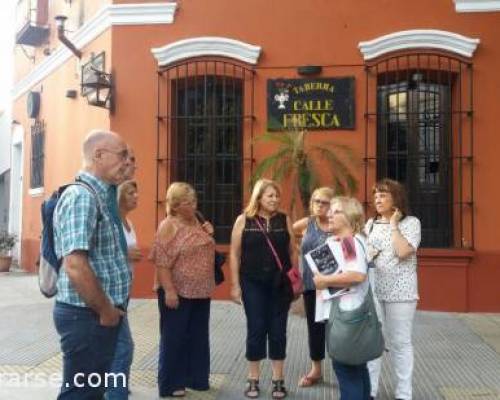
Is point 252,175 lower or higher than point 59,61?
lower

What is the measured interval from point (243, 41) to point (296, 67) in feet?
2.80

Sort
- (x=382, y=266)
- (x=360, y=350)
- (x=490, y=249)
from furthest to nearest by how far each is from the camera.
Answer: (x=490, y=249) → (x=382, y=266) → (x=360, y=350)

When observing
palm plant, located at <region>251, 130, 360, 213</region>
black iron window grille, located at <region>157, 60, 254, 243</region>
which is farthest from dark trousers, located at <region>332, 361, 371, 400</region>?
black iron window grille, located at <region>157, 60, 254, 243</region>

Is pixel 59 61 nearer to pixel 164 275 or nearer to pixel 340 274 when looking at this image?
pixel 164 275

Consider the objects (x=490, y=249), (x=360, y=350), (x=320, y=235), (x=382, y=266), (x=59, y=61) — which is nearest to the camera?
(x=360, y=350)

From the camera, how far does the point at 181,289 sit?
16.7 feet

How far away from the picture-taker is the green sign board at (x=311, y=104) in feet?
29.6

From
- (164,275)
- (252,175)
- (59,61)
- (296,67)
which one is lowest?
(164,275)

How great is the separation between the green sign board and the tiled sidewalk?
2.67 meters

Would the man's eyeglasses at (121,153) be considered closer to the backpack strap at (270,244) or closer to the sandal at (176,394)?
the backpack strap at (270,244)

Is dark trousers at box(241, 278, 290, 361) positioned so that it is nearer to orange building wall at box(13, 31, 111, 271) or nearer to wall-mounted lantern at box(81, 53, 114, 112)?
wall-mounted lantern at box(81, 53, 114, 112)

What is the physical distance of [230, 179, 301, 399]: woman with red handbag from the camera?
5.05m

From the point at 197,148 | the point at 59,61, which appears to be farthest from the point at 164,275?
the point at 59,61

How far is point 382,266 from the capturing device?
4.86 m
